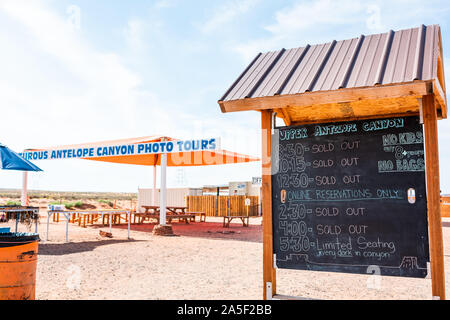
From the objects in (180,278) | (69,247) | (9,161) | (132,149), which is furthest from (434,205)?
(132,149)

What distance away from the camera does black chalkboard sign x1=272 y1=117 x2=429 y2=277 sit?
406 centimetres

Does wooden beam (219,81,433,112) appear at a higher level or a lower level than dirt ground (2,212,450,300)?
higher

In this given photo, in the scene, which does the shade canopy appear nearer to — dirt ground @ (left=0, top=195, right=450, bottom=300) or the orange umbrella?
dirt ground @ (left=0, top=195, right=450, bottom=300)

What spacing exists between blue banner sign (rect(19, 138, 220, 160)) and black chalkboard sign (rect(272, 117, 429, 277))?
6.70 meters

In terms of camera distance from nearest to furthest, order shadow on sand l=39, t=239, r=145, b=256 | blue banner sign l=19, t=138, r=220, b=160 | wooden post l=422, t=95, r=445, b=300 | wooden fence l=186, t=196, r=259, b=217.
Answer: wooden post l=422, t=95, r=445, b=300, shadow on sand l=39, t=239, r=145, b=256, blue banner sign l=19, t=138, r=220, b=160, wooden fence l=186, t=196, r=259, b=217

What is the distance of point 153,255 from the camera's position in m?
8.58

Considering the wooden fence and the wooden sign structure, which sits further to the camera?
the wooden fence

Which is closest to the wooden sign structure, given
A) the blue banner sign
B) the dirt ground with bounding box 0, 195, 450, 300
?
the dirt ground with bounding box 0, 195, 450, 300

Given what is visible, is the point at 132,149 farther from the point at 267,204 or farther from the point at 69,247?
the point at 267,204

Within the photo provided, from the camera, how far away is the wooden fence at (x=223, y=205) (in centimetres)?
2472

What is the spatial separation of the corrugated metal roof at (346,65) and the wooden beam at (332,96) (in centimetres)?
5

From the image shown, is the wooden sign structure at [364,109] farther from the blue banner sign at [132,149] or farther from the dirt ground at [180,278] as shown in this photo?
the blue banner sign at [132,149]

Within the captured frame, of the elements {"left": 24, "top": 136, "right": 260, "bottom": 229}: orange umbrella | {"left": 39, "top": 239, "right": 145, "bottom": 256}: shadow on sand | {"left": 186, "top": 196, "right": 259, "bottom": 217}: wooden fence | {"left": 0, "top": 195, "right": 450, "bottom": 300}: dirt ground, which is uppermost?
{"left": 24, "top": 136, "right": 260, "bottom": 229}: orange umbrella

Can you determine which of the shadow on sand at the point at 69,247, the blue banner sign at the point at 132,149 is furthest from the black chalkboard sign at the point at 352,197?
the blue banner sign at the point at 132,149
